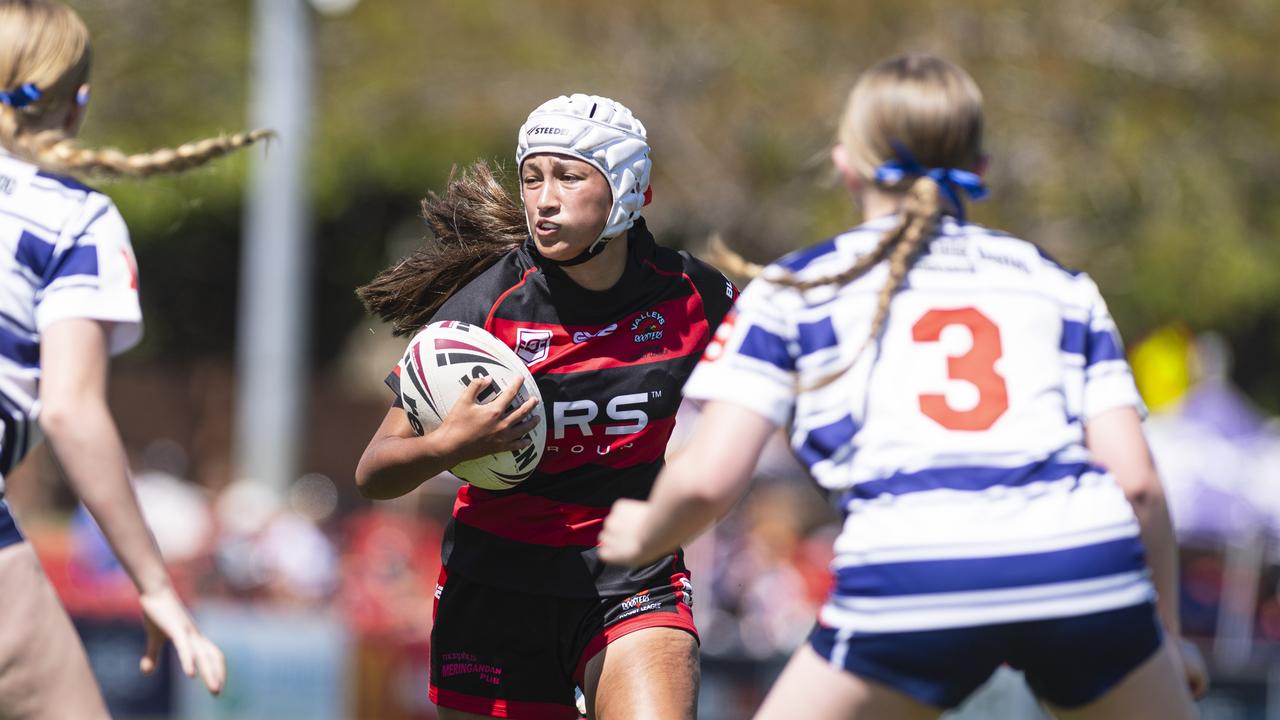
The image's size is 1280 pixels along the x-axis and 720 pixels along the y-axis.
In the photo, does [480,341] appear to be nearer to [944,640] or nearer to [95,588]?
[944,640]

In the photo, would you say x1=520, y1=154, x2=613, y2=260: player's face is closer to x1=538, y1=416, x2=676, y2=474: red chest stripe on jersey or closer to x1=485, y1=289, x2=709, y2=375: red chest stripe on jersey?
x1=485, y1=289, x2=709, y2=375: red chest stripe on jersey

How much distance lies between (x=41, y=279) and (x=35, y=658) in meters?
0.87

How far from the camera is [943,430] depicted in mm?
3354

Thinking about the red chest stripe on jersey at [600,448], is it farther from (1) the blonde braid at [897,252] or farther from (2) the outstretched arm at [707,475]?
(1) the blonde braid at [897,252]

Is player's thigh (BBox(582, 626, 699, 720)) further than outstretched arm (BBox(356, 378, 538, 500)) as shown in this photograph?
Yes

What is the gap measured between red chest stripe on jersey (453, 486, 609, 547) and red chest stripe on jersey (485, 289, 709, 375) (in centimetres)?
37

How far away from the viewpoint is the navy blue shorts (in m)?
3.30

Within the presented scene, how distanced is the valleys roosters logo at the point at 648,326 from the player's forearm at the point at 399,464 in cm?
69

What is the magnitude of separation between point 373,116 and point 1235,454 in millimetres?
13650

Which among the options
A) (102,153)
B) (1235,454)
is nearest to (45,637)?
(102,153)

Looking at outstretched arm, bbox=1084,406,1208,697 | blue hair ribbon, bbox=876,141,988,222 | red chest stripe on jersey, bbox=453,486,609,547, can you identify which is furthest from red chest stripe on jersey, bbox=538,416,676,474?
outstretched arm, bbox=1084,406,1208,697

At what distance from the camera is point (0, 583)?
3.72 meters

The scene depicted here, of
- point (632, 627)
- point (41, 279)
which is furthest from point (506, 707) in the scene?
point (41, 279)

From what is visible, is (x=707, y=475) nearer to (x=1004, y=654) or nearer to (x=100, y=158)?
(x=1004, y=654)
